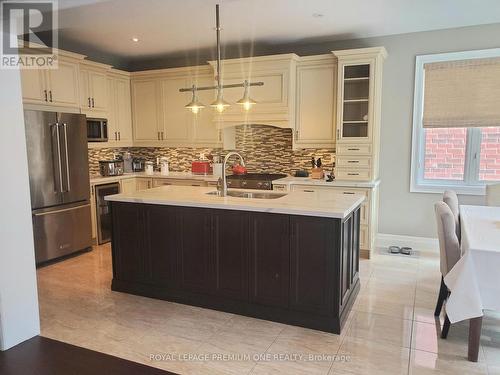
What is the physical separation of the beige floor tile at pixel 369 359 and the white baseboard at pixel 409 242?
2.54m

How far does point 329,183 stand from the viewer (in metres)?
4.52

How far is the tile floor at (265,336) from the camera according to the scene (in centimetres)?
240

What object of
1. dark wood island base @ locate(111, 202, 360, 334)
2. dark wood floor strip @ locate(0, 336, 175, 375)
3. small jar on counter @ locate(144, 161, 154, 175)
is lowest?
dark wood floor strip @ locate(0, 336, 175, 375)

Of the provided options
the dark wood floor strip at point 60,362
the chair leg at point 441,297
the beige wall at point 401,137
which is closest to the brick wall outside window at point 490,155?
the beige wall at point 401,137

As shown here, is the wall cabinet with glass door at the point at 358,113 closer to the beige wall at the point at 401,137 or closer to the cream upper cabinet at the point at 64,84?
the beige wall at the point at 401,137

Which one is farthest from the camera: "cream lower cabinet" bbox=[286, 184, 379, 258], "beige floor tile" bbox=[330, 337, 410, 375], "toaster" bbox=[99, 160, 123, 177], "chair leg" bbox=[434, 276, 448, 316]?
"toaster" bbox=[99, 160, 123, 177]

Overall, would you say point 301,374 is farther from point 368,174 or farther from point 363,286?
point 368,174

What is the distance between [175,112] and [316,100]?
2.24m

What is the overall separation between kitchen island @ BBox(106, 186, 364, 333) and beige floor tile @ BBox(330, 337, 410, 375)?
0.71 feet

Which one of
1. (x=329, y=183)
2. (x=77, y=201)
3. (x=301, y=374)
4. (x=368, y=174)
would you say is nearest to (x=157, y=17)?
(x=77, y=201)

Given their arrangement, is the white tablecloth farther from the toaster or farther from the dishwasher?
the toaster

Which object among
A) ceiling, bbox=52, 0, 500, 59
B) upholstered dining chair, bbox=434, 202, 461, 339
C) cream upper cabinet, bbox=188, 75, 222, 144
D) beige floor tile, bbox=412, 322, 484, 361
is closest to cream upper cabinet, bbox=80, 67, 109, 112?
ceiling, bbox=52, 0, 500, 59

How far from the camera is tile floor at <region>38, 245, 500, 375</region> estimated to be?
2.40 m

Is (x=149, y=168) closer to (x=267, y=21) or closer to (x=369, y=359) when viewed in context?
(x=267, y=21)
